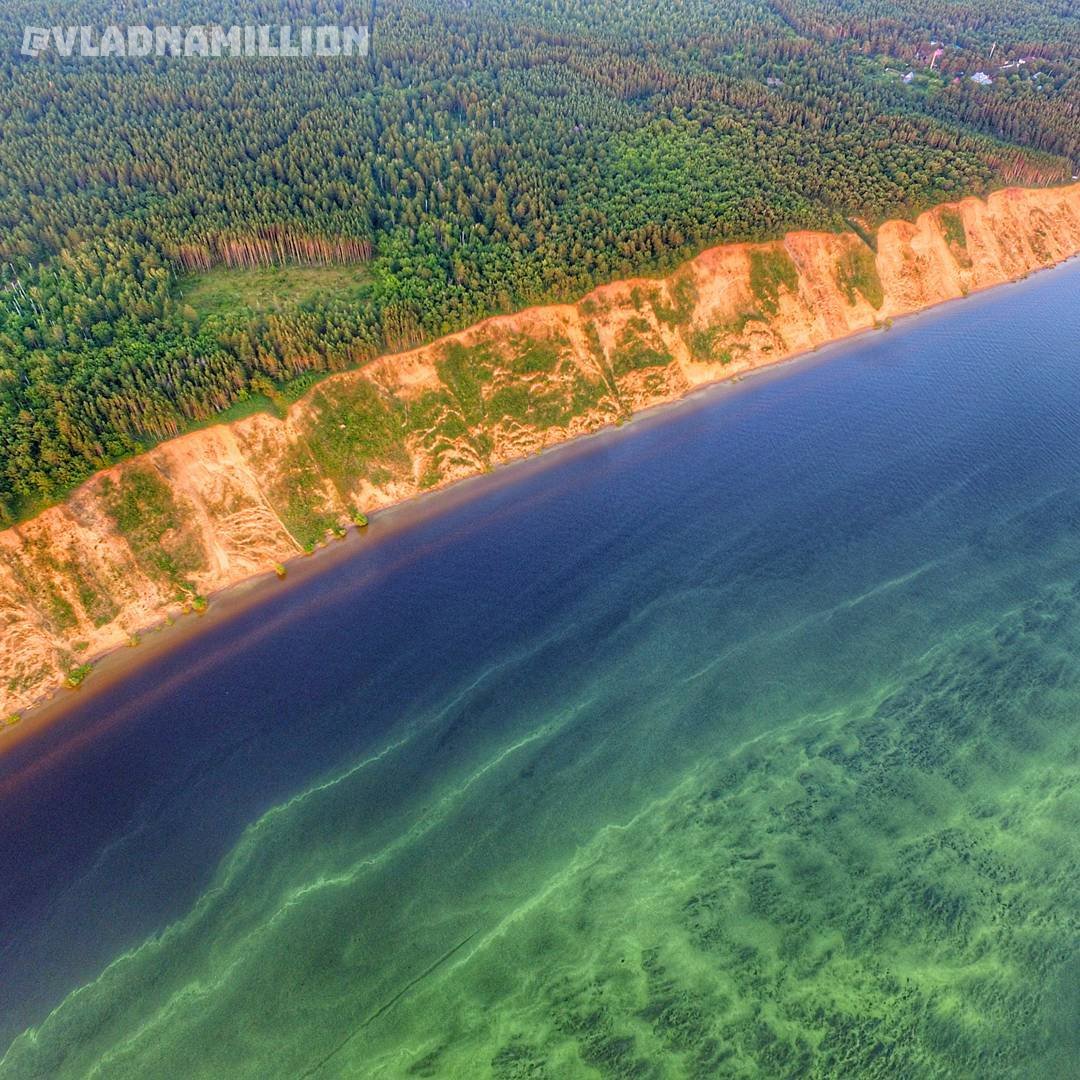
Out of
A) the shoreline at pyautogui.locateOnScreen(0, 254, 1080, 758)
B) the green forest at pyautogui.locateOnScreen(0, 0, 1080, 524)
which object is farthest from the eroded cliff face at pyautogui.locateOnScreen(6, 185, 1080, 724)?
the green forest at pyautogui.locateOnScreen(0, 0, 1080, 524)

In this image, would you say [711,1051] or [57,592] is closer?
[711,1051]

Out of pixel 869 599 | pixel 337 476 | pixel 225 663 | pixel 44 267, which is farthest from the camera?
pixel 44 267

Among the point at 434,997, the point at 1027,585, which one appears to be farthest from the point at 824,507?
the point at 434,997

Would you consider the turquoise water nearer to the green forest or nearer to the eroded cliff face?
the eroded cliff face

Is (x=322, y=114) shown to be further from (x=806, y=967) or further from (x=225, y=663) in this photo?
(x=806, y=967)

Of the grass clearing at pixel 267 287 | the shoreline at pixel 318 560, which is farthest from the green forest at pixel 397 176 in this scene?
the shoreline at pixel 318 560

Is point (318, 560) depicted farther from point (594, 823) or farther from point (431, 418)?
point (594, 823)

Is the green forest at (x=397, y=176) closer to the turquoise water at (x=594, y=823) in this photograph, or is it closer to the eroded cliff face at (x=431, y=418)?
the eroded cliff face at (x=431, y=418)
